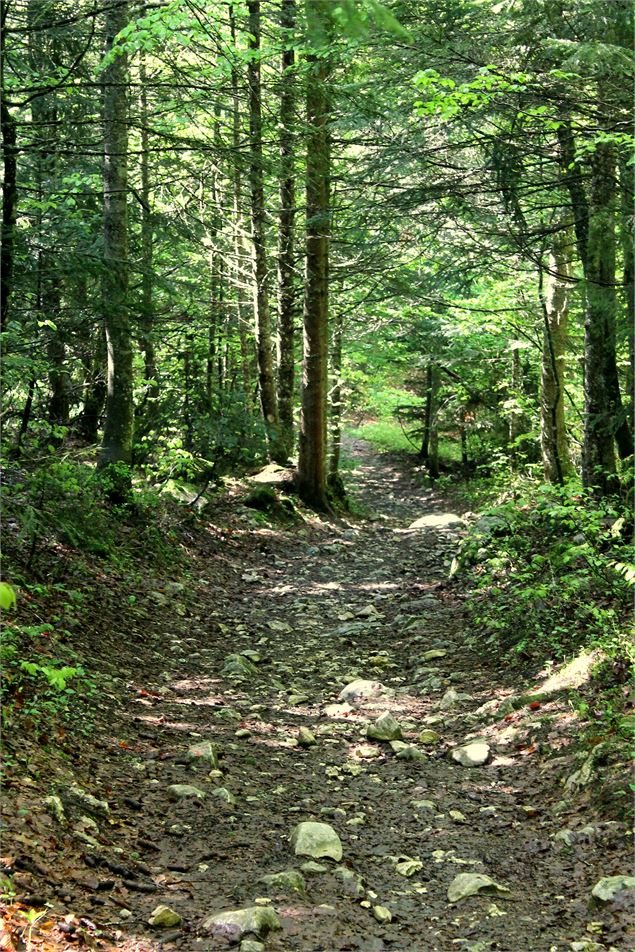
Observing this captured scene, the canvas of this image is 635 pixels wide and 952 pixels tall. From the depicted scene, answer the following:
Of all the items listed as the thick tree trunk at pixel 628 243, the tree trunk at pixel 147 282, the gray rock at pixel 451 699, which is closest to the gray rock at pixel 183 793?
the gray rock at pixel 451 699

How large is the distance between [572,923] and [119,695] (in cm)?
358

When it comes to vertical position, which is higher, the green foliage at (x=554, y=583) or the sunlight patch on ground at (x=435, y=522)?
the green foliage at (x=554, y=583)

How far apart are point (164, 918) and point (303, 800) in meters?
1.64

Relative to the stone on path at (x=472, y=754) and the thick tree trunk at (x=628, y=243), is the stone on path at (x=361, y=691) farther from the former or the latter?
the thick tree trunk at (x=628, y=243)

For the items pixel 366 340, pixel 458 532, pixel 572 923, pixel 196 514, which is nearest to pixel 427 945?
pixel 572 923

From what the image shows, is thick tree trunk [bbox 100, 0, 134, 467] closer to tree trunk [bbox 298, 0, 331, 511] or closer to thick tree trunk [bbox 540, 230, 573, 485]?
tree trunk [bbox 298, 0, 331, 511]

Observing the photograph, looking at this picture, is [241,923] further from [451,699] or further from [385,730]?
[451,699]

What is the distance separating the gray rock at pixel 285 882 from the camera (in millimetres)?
3609

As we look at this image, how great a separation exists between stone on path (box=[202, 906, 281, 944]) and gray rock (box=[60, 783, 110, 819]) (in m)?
1.01

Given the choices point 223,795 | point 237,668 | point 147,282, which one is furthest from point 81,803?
point 147,282

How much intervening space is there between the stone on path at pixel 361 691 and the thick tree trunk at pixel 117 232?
14.2 ft

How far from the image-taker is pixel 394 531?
15.5 meters

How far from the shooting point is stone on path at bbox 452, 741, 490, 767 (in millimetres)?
5363

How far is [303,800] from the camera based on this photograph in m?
4.75
